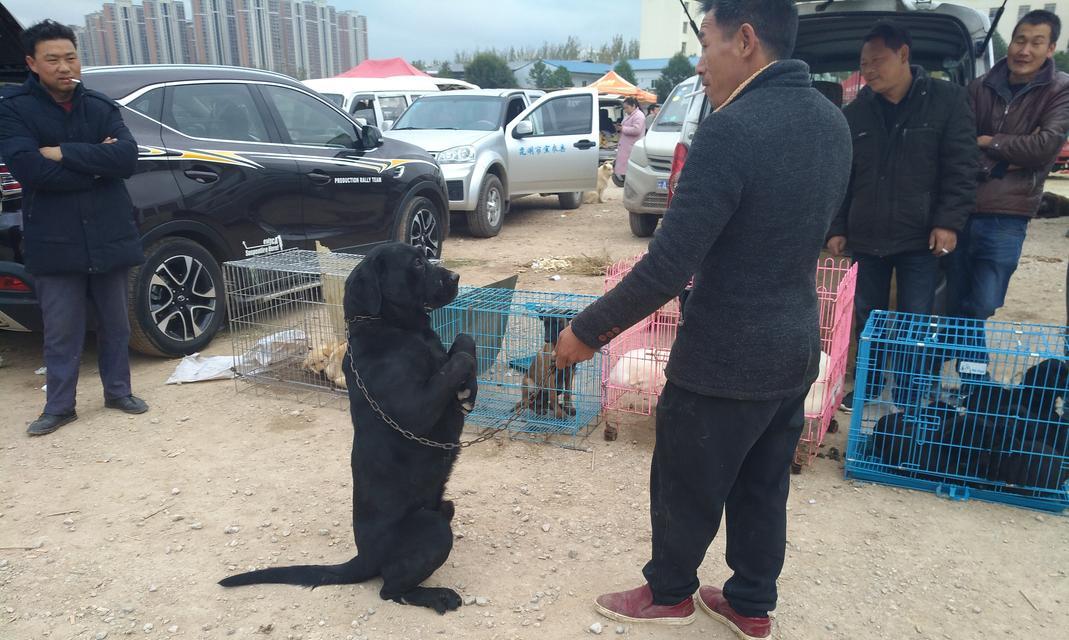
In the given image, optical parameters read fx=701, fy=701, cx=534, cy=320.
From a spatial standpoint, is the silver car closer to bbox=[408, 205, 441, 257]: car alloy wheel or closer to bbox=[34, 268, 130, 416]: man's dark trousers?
bbox=[408, 205, 441, 257]: car alloy wheel

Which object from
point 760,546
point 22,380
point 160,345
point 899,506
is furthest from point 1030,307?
point 22,380

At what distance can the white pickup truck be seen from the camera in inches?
379

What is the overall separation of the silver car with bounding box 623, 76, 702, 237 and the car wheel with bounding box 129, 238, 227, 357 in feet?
18.0

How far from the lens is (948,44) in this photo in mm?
4500

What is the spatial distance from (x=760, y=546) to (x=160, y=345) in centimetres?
441

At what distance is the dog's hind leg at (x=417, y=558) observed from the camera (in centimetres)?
256

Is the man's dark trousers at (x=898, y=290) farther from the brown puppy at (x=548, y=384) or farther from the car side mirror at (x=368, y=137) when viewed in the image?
the car side mirror at (x=368, y=137)

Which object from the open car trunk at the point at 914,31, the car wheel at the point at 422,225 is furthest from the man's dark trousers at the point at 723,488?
the car wheel at the point at 422,225

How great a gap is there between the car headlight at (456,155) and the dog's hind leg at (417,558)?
295 inches

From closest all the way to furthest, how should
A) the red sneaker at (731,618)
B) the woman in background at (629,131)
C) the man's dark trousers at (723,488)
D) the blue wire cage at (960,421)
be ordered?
the man's dark trousers at (723,488), the red sneaker at (731,618), the blue wire cage at (960,421), the woman in background at (629,131)

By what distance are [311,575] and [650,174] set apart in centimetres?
738

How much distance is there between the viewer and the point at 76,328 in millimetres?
4215

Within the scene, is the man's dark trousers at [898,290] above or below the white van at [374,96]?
below

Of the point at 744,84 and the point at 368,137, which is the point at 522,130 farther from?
the point at 744,84
